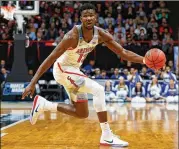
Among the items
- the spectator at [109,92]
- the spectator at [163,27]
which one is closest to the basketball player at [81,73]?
the spectator at [109,92]

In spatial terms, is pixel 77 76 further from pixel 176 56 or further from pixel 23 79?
pixel 176 56

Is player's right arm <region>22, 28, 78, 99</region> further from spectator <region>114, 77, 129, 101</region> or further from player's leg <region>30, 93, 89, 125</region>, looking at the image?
spectator <region>114, 77, 129, 101</region>

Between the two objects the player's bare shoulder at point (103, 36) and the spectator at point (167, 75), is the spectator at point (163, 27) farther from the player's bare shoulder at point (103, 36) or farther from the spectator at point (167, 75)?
the player's bare shoulder at point (103, 36)

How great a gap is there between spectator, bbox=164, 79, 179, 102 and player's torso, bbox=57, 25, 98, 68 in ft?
32.6

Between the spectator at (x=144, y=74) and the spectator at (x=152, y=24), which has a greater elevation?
the spectator at (x=152, y=24)

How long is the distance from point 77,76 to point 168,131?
6.81ft

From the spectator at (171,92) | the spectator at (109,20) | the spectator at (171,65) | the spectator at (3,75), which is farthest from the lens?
the spectator at (109,20)

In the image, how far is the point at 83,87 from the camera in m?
4.90

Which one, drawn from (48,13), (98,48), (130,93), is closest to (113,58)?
(98,48)

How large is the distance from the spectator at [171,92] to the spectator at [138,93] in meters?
0.81

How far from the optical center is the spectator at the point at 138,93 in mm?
14477

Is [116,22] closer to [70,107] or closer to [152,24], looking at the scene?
[152,24]

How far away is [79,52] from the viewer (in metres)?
A: 4.85

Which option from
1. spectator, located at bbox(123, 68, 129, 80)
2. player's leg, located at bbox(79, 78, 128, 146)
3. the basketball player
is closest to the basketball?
the basketball player
